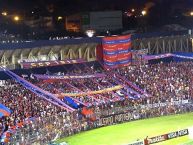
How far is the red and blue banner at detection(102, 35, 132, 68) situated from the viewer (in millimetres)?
46844

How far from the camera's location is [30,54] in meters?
42.9

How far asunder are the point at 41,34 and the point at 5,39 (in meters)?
9.93

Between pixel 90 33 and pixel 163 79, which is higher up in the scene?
pixel 90 33

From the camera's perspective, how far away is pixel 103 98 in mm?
41594

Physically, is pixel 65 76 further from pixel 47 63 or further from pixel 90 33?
pixel 90 33

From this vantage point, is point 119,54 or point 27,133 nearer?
point 27,133

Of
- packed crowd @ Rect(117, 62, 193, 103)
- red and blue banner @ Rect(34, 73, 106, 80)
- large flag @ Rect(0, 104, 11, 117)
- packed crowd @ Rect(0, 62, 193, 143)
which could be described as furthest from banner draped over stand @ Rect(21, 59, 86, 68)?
large flag @ Rect(0, 104, 11, 117)

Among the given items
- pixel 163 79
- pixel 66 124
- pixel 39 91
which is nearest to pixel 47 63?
pixel 39 91

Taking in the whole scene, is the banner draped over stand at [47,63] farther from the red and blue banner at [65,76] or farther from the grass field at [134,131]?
the grass field at [134,131]

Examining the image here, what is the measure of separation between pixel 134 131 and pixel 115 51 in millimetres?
13173

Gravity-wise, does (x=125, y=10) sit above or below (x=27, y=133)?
above

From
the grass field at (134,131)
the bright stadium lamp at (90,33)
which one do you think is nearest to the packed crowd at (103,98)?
the grass field at (134,131)

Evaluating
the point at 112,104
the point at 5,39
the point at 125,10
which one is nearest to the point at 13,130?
the point at 112,104

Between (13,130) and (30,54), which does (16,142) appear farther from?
(30,54)
